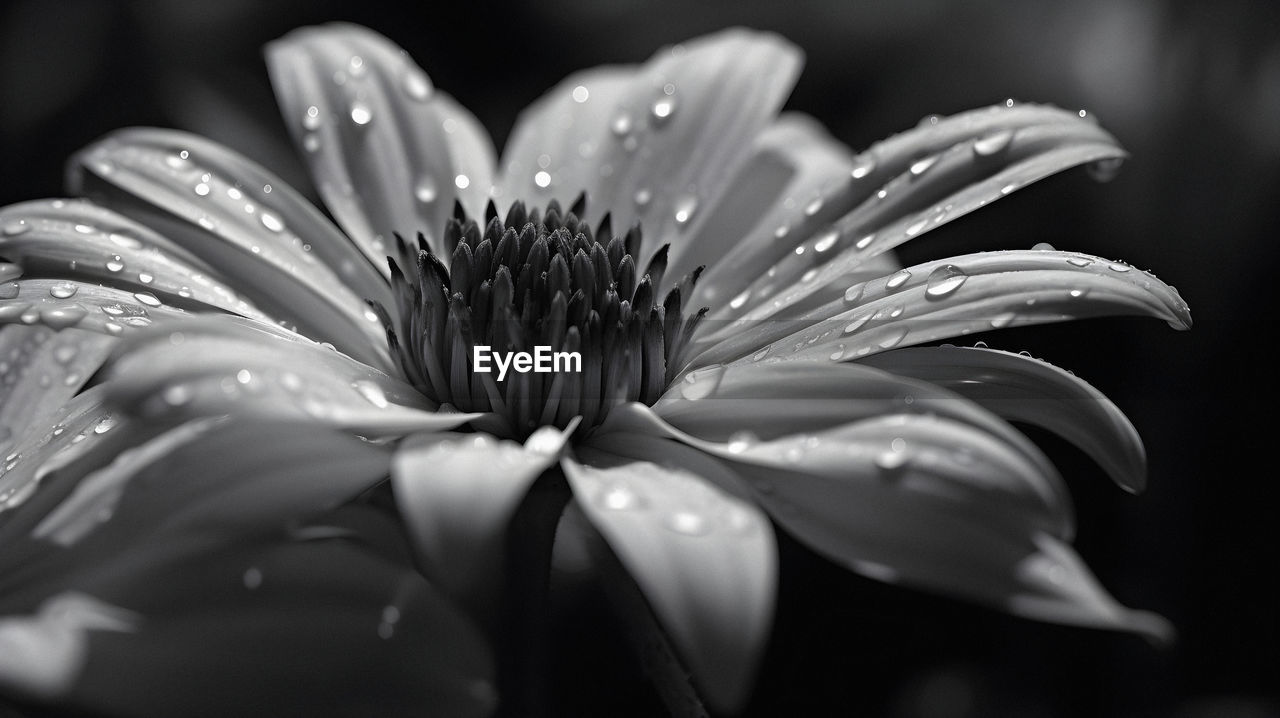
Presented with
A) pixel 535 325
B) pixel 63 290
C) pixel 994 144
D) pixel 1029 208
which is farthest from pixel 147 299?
pixel 1029 208

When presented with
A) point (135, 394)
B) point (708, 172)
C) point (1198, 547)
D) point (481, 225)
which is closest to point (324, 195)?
point (481, 225)

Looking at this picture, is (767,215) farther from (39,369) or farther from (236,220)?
(39,369)

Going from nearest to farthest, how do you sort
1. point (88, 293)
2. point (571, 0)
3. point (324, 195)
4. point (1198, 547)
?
1. point (88, 293)
2. point (324, 195)
3. point (1198, 547)
4. point (571, 0)

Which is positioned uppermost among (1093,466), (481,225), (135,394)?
(135,394)

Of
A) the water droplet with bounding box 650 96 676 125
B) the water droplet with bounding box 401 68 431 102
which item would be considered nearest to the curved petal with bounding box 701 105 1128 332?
the water droplet with bounding box 650 96 676 125

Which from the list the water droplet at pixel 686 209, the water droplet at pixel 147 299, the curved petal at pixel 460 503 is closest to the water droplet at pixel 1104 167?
the water droplet at pixel 686 209

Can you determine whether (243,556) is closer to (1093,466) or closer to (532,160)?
(532,160)

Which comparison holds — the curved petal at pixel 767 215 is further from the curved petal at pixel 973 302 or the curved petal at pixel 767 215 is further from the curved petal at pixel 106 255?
the curved petal at pixel 106 255
